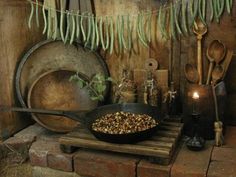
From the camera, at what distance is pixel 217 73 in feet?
6.69

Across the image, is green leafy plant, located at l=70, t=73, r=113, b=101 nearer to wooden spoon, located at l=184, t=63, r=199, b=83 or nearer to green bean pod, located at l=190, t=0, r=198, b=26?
wooden spoon, located at l=184, t=63, r=199, b=83

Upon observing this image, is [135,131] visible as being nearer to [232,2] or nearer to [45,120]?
[45,120]

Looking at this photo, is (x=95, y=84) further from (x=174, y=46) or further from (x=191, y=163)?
(x=191, y=163)

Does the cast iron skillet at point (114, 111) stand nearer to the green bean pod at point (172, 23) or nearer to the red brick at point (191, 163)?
the red brick at point (191, 163)

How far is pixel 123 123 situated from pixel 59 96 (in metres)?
0.70

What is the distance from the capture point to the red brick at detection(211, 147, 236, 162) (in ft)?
6.07

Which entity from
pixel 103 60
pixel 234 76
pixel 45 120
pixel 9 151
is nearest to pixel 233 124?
pixel 234 76

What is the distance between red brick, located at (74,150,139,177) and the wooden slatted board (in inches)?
2.8

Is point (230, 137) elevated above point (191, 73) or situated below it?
below

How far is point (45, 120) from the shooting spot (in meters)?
2.35

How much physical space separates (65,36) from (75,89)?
0.41 metres

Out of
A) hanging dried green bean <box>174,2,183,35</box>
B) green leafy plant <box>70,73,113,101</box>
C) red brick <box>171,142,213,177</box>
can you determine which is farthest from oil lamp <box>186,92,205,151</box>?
green leafy plant <box>70,73,113,101</box>

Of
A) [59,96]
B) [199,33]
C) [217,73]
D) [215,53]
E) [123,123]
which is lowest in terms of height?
[123,123]

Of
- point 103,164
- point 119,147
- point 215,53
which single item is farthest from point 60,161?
point 215,53
